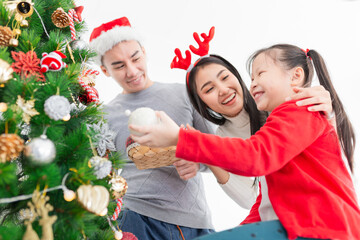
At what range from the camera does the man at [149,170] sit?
1367 mm

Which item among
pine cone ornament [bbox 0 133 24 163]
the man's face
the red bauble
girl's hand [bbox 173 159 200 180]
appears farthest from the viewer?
the man's face

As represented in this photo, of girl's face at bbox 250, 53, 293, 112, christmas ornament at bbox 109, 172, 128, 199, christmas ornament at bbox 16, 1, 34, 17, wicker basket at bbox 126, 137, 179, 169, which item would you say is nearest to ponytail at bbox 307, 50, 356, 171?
girl's face at bbox 250, 53, 293, 112

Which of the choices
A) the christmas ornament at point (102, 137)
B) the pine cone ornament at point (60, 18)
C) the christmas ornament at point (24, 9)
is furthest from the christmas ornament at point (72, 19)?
the christmas ornament at point (102, 137)

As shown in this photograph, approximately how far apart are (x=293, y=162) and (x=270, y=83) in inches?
11.4

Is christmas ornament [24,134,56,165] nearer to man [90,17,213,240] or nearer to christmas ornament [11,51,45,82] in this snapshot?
christmas ornament [11,51,45,82]

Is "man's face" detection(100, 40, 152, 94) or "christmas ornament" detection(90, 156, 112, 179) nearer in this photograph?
"christmas ornament" detection(90, 156, 112, 179)

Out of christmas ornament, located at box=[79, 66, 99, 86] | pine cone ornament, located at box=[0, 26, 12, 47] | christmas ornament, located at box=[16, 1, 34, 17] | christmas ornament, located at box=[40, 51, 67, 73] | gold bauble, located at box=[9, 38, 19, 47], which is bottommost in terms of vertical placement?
christmas ornament, located at box=[79, 66, 99, 86]

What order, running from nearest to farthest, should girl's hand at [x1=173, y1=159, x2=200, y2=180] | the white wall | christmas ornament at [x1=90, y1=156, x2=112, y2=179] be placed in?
christmas ornament at [x1=90, y1=156, x2=112, y2=179]
girl's hand at [x1=173, y1=159, x2=200, y2=180]
the white wall

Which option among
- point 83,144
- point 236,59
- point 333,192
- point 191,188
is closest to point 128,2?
point 236,59

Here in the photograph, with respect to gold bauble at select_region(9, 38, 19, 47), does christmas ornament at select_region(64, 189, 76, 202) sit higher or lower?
lower

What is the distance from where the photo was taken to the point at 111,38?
1521mm

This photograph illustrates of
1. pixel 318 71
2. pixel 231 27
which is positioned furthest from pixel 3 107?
pixel 231 27

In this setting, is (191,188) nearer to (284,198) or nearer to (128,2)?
(284,198)

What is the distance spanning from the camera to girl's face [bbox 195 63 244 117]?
1.29 meters
